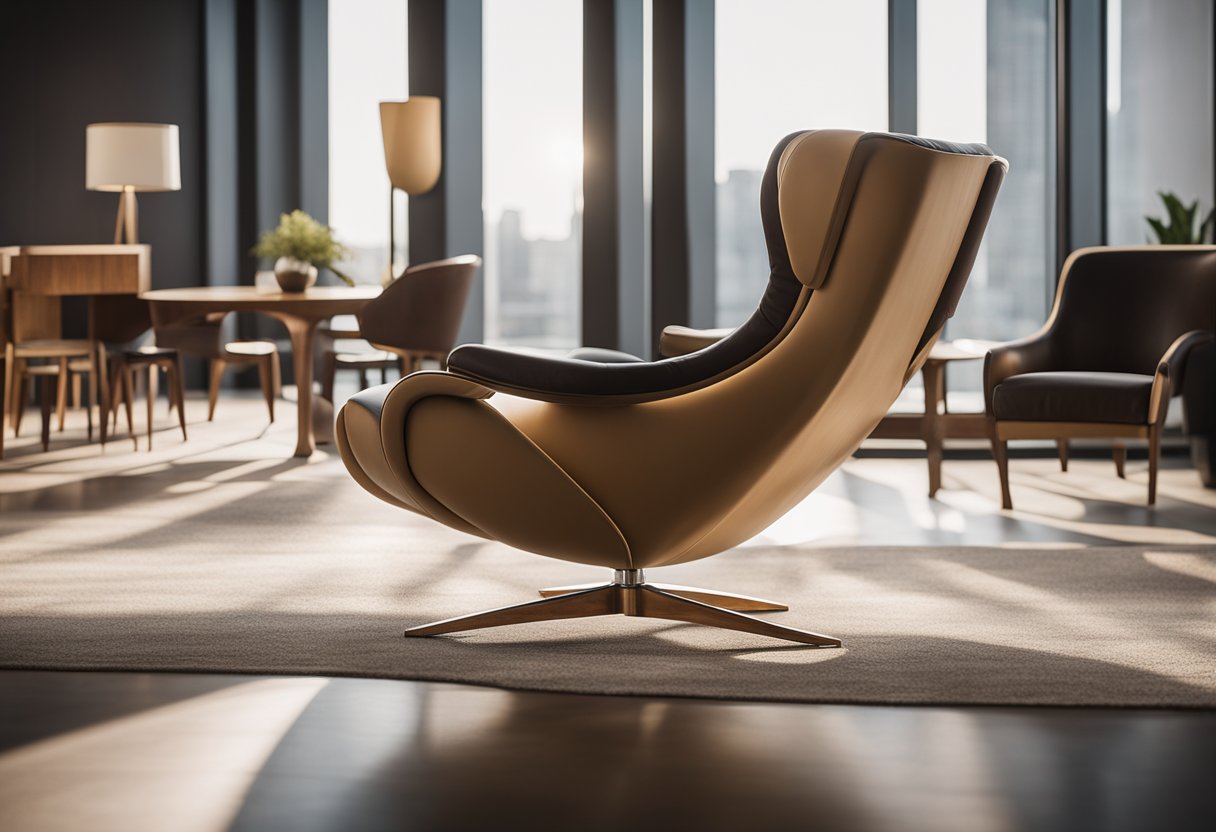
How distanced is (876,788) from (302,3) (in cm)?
774

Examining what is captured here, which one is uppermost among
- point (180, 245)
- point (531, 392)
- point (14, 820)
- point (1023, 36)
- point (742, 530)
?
point (1023, 36)

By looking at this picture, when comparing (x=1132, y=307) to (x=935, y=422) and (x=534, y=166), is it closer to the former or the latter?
(x=935, y=422)

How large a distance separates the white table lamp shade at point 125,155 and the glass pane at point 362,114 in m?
1.62

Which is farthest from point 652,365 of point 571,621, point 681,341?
point 681,341

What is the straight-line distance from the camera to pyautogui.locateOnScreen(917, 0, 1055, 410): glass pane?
712cm

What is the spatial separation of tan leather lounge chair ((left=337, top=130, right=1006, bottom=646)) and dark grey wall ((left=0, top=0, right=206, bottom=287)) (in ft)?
20.6

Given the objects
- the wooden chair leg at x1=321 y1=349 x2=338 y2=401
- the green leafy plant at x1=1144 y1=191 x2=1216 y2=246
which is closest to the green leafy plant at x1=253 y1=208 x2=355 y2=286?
the wooden chair leg at x1=321 y1=349 x2=338 y2=401

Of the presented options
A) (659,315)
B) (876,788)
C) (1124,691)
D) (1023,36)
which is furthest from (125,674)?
(1023,36)

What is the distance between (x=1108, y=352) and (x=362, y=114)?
18.2 ft

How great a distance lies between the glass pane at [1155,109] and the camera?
Answer: 21.6 ft

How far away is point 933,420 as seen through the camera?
4770 mm

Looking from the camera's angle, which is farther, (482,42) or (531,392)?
(482,42)

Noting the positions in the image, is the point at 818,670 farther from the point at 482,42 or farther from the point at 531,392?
the point at 482,42

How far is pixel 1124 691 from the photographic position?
2.34 m
